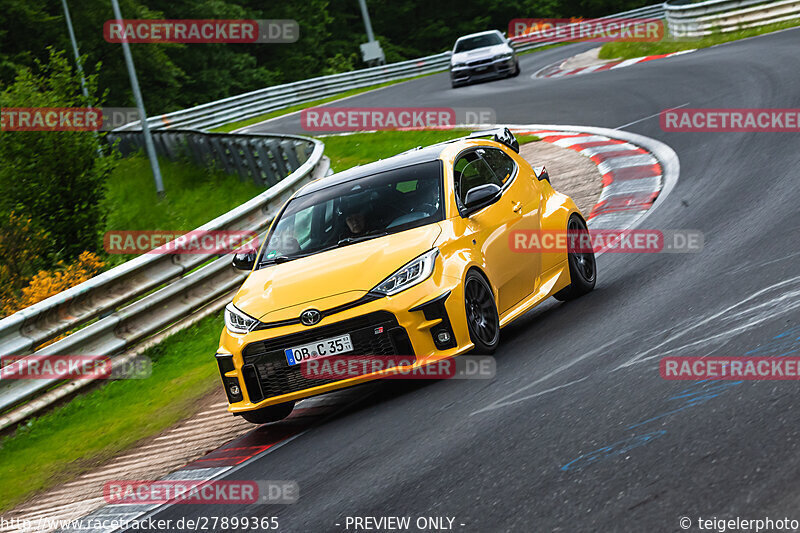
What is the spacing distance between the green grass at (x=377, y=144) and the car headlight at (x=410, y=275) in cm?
1208

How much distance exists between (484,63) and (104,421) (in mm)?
24822

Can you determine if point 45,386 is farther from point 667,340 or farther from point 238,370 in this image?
point 667,340

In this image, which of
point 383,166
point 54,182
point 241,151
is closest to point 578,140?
point 241,151

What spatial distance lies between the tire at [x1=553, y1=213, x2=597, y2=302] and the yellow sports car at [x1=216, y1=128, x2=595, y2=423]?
0.01 metres

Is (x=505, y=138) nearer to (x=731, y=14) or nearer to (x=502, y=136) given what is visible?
(x=502, y=136)

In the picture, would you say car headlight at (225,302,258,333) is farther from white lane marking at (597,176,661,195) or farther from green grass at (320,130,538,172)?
green grass at (320,130,538,172)

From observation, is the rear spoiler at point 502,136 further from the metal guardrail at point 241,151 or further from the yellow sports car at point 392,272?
the metal guardrail at point 241,151

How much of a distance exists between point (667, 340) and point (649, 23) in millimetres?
39457

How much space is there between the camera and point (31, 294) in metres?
13.4

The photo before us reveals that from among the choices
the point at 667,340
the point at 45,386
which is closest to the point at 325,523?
the point at 667,340

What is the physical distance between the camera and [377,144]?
74.6 feet

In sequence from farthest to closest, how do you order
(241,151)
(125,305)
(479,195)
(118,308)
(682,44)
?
1. (682,44)
2. (241,151)
3. (125,305)
4. (118,308)
5. (479,195)

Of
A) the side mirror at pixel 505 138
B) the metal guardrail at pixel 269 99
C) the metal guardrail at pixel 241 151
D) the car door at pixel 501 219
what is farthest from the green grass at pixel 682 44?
the car door at pixel 501 219

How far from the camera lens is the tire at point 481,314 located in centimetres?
763
